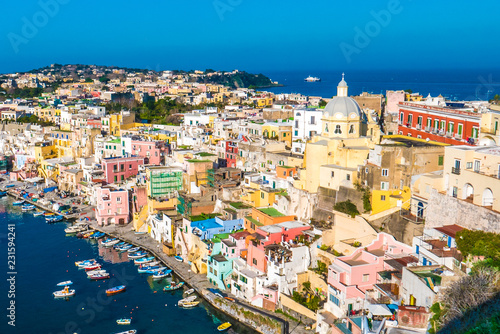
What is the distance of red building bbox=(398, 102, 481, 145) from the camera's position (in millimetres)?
20500

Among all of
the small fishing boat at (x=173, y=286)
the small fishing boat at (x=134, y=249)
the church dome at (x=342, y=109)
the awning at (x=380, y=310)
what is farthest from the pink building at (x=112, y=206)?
the awning at (x=380, y=310)

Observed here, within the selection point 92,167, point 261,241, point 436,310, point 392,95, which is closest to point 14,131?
point 92,167

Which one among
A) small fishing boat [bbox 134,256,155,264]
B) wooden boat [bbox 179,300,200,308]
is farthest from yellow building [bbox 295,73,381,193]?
small fishing boat [bbox 134,256,155,264]

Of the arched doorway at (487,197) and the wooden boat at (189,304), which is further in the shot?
A: the wooden boat at (189,304)

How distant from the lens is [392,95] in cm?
3244

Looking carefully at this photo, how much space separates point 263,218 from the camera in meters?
21.6

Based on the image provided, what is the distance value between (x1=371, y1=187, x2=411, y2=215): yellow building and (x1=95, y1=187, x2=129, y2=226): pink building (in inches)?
583

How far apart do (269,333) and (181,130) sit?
22554 mm

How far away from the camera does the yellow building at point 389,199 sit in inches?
750

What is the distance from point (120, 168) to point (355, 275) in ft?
66.5

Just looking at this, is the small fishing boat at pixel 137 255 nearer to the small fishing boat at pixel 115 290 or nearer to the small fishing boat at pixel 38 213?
the small fishing boat at pixel 115 290

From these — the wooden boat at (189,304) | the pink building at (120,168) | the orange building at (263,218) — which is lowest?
the wooden boat at (189,304)

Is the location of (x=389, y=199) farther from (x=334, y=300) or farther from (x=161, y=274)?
(x=161, y=274)

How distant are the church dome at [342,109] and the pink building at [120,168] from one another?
14750 mm
